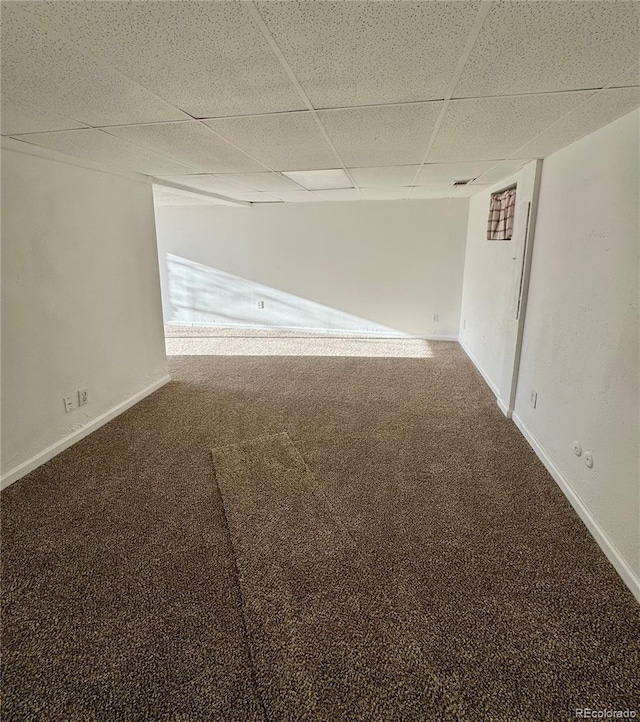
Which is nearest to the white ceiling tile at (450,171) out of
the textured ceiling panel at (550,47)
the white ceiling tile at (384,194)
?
the white ceiling tile at (384,194)

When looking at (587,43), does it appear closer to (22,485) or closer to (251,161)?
(251,161)

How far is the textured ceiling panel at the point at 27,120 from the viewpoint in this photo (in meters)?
1.64

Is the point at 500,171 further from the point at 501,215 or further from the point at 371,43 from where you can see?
the point at 371,43

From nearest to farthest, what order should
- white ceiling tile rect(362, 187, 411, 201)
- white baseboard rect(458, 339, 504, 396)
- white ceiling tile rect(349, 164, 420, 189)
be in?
white ceiling tile rect(349, 164, 420, 189) → white baseboard rect(458, 339, 504, 396) → white ceiling tile rect(362, 187, 411, 201)

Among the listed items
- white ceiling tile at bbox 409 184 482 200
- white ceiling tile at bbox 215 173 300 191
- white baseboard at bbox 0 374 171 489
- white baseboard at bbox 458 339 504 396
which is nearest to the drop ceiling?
white ceiling tile at bbox 215 173 300 191

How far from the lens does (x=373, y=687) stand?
1260 mm

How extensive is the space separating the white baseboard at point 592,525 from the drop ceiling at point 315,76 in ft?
6.27

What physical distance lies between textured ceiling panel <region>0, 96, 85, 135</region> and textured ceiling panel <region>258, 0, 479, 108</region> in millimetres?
1215

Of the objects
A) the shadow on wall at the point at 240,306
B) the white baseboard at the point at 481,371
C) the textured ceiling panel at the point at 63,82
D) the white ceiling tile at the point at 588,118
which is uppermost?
the white ceiling tile at the point at 588,118

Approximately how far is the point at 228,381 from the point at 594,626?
11.2 ft

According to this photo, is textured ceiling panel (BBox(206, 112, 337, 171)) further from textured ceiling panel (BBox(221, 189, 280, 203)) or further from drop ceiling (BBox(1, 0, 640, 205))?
textured ceiling panel (BBox(221, 189, 280, 203))

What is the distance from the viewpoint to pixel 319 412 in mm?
3361

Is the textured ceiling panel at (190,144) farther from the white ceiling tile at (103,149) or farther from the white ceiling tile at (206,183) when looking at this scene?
the white ceiling tile at (206,183)

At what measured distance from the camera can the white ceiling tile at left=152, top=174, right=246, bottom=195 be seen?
3479 millimetres
